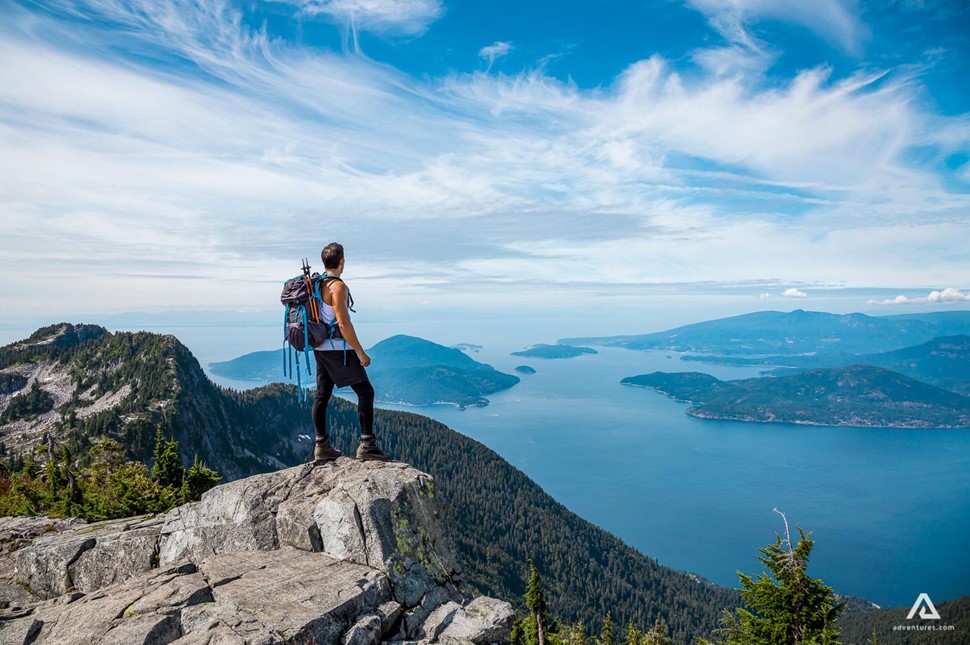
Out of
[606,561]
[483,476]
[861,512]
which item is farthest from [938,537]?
[483,476]

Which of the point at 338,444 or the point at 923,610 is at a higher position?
the point at 923,610

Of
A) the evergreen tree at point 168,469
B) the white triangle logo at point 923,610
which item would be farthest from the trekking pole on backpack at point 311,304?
the white triangle logo at point 923,610

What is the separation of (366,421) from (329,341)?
2.43 metres

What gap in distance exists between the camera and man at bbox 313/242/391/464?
35.7 ft

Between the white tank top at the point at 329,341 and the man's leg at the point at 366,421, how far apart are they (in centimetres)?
96

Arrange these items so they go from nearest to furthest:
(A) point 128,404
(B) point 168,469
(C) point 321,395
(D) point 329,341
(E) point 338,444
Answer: (D) point 329,341, (C) point 321,395, (B) point 168,469, (A) point 128,404, (E) point 338,444

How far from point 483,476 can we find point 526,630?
400 feet

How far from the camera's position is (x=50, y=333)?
472 feet

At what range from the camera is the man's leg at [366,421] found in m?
11.8

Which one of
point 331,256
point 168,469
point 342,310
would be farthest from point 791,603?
point 168,469

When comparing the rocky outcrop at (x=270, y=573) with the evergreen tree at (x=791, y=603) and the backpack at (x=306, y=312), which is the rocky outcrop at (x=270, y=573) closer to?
the backpack at (x=306, y=312)

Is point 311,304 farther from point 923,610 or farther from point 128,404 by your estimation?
point 128,404

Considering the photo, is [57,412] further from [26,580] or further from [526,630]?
[26,580]

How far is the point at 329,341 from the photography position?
11359mm
